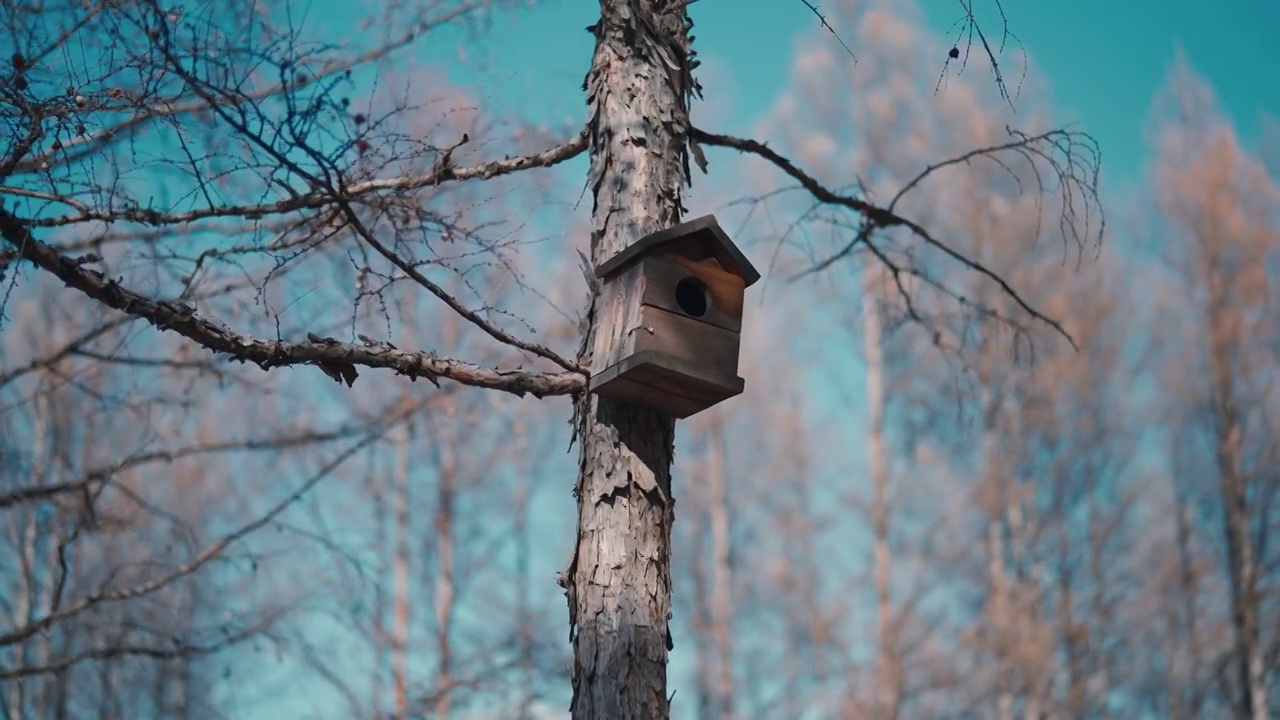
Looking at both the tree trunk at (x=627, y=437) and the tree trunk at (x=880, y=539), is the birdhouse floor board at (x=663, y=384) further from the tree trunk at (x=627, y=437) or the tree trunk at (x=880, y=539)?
the tree trunk at (x=880, y=539)

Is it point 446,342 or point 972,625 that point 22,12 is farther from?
point 972,625

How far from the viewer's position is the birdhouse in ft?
12.1

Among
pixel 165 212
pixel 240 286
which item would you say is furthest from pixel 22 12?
pixel 240 286

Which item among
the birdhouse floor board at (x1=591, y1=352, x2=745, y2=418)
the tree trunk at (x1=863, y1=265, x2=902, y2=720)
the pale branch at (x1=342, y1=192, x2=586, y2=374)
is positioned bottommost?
the birdhouse floor board at (x1=591, y1=352, x2=745, y2=418)

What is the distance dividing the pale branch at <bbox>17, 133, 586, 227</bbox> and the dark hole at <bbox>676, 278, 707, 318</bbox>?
599 millimetres

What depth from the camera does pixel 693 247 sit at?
3910 millimetres

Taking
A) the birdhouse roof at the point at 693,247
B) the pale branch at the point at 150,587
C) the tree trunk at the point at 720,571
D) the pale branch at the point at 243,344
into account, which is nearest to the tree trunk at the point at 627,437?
the birdhouse roof at the point at 693,247

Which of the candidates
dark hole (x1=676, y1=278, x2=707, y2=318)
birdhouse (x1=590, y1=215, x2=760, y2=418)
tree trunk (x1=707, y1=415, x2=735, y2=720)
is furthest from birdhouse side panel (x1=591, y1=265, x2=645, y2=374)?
tree trunk (x1=707, y1=415, x2=735, y2=720)

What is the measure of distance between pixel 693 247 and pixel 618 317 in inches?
11.8

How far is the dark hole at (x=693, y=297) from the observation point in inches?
155

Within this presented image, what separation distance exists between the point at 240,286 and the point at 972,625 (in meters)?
9.65

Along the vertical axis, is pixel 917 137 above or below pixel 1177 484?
above

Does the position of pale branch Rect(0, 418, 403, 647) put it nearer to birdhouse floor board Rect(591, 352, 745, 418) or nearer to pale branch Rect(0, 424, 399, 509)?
pale branch Rect(0, 424, 399, 509)

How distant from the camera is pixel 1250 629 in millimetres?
13078
